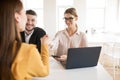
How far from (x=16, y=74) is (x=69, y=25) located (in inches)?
64.8

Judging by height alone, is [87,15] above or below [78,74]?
above

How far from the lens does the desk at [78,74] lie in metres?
1.80

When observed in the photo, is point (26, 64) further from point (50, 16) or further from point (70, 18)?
point (50, 16)

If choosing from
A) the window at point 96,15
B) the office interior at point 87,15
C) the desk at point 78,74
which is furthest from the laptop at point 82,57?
the window at point 96,15

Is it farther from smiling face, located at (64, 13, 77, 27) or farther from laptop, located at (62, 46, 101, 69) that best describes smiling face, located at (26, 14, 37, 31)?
laptop, located at (62, 46, 101, 69)

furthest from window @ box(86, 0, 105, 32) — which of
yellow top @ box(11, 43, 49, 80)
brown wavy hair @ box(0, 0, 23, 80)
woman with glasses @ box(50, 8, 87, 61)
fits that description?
brown wavy hair @ box(0, 0, 23, 80)

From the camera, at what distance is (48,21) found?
5621 millimetres

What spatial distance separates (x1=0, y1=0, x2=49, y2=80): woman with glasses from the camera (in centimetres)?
111

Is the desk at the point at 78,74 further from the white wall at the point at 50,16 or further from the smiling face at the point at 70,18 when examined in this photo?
the white wall at the point at 50,16

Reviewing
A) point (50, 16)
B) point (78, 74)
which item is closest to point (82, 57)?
point (78, 74)

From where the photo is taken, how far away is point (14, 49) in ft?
3.78

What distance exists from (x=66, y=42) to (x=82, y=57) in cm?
87

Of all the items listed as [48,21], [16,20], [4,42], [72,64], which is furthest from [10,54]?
[48,21]

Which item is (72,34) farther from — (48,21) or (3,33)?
(48,21)
